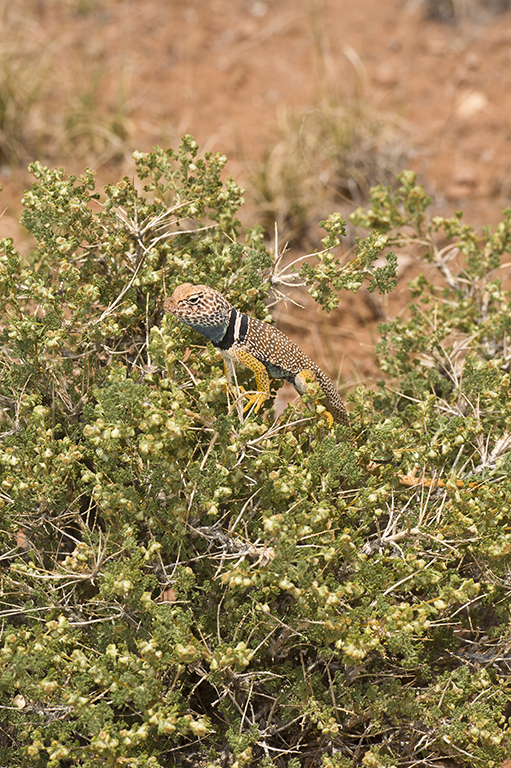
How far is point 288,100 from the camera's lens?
7957mm

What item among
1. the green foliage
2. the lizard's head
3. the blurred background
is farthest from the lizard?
the blurred background

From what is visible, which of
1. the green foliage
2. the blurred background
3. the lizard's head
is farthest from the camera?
the blurred background

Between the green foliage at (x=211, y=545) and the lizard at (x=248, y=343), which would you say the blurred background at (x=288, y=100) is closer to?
the lizard at (x=248, y=343)

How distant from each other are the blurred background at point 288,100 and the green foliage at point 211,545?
2585 millimetres

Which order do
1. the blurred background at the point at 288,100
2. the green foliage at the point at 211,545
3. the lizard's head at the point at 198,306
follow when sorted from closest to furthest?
the green foliage at the point at 211,545 < the lizard's head at the point at 198,306 < the blurred background at the point at 288,100

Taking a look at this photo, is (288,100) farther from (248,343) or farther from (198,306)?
(198,306)

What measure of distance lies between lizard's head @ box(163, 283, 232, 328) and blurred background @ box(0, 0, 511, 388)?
2.64 metres

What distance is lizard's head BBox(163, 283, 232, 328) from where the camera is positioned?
2.88m

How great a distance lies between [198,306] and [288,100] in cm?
592

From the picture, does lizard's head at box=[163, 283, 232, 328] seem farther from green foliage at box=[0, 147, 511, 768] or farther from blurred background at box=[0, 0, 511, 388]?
blurred background at box=[0, 0, 511, 388]

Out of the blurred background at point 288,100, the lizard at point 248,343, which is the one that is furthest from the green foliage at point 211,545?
the blurred background at point 288,100

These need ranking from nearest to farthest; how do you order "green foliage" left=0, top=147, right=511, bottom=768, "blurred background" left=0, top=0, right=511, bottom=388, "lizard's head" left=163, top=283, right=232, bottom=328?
"green foliage" left=0, top=147, right=511, bottom=768, "lizard's head" left=163, top=283, right=232, bottom=328, "blurred background" left=0, top=0, right=511, bottom=388

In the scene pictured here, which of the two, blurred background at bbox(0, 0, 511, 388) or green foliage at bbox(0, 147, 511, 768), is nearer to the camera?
green foliage at bbox(0, 147, 511, 768)

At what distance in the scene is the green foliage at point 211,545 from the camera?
7.84 feet
